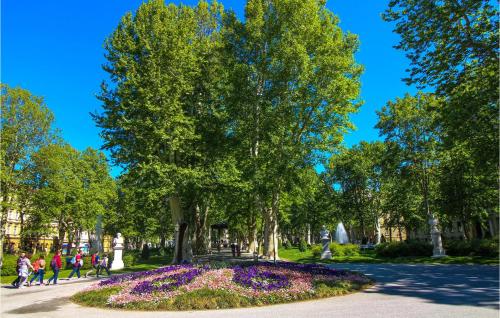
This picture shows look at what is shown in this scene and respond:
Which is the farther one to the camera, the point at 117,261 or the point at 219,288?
the point at 117,261

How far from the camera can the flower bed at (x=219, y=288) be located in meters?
11.0

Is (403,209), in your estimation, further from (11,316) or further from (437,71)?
(11,316)

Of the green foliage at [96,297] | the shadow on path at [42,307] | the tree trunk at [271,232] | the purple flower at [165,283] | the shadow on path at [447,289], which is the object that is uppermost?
the tree trunk at [271,232]

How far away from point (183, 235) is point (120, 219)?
34575 millimetres

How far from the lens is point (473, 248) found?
28109mm

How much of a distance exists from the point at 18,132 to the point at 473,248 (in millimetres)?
45831

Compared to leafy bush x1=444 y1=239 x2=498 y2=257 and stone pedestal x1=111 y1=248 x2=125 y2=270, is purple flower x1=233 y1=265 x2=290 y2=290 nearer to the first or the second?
stone pedestal x1=111 y1=248 x2=125 y2=270

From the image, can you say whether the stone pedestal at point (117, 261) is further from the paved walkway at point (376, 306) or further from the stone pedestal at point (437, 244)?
the stone pedestal at point (437, 244)

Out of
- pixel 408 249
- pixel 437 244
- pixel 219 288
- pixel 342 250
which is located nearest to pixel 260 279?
pixel 219 288

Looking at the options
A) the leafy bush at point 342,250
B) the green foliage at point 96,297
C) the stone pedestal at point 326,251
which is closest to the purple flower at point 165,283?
the green foliage at point 96,297

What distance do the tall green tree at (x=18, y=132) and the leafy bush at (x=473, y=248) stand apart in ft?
141

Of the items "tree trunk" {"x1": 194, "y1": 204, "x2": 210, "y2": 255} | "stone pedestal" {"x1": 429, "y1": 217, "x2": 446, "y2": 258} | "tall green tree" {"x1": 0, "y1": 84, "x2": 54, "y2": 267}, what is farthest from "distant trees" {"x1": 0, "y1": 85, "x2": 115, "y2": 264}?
"stone pedestal" {"x1": 429, "y1": 217, "x2": 446, "y2": 258}

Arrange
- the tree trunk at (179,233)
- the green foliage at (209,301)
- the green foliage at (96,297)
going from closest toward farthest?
the green foliage at (209,301)
the green foliage at (96,297)
the tree trunk at (179,233)

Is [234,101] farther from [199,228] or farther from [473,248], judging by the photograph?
[473,248]
